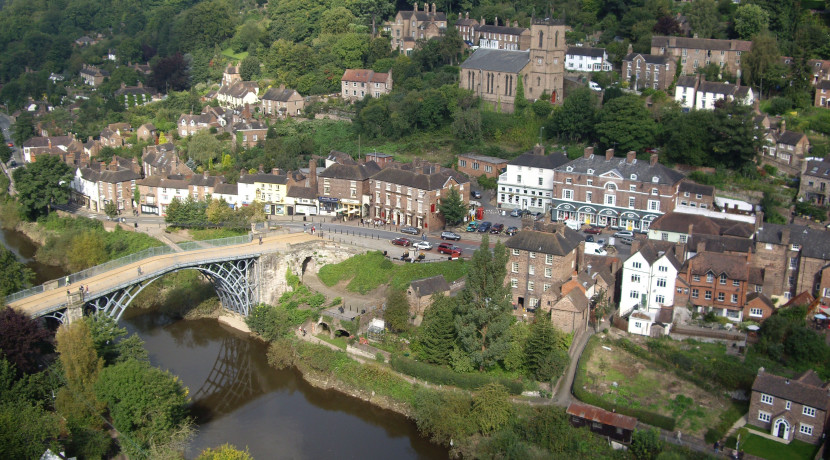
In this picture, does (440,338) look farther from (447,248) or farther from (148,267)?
(148,267)

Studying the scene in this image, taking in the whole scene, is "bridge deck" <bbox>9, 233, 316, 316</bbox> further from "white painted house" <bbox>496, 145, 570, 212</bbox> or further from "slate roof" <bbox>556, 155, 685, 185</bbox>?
"slate roof" <bbox>556, 155, 685, 185</bbox>

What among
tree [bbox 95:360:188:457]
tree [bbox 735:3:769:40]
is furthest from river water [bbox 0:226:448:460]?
tree [bbox 735:3:769:40]

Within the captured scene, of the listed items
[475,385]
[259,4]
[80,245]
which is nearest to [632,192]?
[475,385]

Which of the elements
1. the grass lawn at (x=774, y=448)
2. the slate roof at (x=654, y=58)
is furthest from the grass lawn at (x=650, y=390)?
the slate roof at (x=654, y=58)

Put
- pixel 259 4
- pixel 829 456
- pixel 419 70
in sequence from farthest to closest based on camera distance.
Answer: pixel 259 4 → pixel 419 70 → pixel 829 456

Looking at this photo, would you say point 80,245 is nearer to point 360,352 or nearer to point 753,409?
point 360,352

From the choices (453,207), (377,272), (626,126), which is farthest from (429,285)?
(626,126)

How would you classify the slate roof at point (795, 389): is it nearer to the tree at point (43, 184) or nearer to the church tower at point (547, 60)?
the church tower at point (547, 60)
